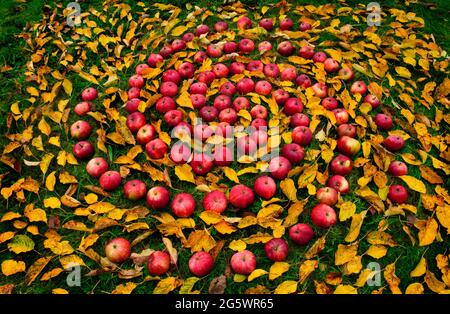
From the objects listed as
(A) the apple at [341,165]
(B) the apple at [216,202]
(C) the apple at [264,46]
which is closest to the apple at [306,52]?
(C) the apple at [264,46]

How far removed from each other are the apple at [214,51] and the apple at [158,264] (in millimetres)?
2079

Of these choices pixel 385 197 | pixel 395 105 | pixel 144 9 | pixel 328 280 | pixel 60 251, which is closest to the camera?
pixel 328 280

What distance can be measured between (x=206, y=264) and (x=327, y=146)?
51.9 inches

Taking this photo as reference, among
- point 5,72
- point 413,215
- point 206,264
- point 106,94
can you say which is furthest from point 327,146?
point 5,72

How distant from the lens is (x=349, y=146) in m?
2.83

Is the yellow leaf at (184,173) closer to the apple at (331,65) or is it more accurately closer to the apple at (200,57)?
the apple at (200,57)

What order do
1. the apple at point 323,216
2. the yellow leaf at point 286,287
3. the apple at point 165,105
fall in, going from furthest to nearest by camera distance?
the apple at point 165,105, the apple at point 323,216, the yellow leaf at point 286,287

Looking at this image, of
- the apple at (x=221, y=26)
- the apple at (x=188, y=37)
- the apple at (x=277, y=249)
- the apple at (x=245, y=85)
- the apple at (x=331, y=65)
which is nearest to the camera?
the apple at (x=277, y=249)

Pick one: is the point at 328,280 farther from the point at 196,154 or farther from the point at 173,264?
the point at 196,154

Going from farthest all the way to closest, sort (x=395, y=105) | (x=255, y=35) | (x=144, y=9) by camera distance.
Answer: (x=144, y=9) → (x=255, y=35) → (x=395, y=105)

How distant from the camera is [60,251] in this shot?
2473 millimetres

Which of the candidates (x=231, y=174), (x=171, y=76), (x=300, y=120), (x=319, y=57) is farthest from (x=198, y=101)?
(x=319, y=57)

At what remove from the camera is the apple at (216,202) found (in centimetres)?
255

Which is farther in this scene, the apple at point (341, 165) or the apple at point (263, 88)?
the apple at point (263, 88)
